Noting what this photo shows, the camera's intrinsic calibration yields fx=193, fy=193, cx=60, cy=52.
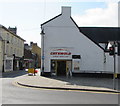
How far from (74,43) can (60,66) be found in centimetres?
351

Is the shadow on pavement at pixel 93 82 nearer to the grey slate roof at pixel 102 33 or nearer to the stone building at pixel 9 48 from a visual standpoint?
the grey slate roof at pixel 102 33

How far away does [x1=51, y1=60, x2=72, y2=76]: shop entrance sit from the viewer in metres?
24.2

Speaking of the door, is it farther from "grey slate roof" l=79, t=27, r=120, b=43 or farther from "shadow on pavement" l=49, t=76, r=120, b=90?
"grey slate roof" l=79, t=27, r=120, b=43

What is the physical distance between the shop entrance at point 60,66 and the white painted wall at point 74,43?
50.5 inches

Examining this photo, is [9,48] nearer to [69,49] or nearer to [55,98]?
[69,49]

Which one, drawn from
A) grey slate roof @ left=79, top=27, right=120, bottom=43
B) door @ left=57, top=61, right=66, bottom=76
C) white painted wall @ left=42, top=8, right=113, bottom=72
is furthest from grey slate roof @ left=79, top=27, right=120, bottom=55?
door @ left=57, top=61, right=66, bottom=76

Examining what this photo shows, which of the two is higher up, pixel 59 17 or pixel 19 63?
pixel 59 17

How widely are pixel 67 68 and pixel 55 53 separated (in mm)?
2430

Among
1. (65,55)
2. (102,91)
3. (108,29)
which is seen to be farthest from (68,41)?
(102,91)

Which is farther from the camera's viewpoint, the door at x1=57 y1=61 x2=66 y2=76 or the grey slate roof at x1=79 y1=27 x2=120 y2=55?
the grey slate roof at x1=79 y1=27 x2=120 y2=55

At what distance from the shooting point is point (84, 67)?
23875 millimetres

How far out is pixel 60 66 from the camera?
977 inches

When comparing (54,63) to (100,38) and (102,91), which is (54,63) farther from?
(102,91)

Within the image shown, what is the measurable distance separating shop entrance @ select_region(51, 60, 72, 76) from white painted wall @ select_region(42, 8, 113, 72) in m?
1.28
